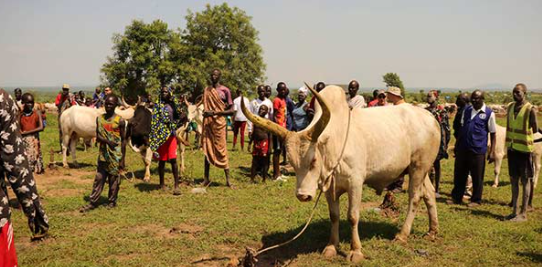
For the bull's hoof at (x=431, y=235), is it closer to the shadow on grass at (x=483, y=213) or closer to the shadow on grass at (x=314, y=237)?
the shadow on grass at (x=314, y=237)

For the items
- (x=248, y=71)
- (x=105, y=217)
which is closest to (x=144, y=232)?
(x=105, y=217)

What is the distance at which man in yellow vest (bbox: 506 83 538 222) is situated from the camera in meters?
6.75

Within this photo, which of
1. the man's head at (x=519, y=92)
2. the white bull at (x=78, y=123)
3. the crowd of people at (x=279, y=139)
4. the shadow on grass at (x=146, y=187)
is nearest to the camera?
the man's head at (x=519, y=92)

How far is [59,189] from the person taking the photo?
888cm

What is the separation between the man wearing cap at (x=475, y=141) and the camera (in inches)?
303

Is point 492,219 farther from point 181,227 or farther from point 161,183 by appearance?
point 161,183

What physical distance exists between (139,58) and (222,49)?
884 cm

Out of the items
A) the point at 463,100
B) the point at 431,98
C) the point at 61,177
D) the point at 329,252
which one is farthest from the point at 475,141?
the point at 61,177

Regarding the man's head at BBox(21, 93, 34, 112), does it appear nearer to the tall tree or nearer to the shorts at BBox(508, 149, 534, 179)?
the shorts at BBox(508, 149, 534, 179)

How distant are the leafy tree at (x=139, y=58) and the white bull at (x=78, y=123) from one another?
32428mm

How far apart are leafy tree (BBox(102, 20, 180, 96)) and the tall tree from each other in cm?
187

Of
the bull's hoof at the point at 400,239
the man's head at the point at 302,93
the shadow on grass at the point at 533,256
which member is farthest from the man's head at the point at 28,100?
the shadow on grass at the point at 533,256

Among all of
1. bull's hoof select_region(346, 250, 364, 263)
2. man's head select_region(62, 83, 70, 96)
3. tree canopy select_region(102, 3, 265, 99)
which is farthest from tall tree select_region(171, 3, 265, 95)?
bull's hoof select_region(346, 250, 364, 263)

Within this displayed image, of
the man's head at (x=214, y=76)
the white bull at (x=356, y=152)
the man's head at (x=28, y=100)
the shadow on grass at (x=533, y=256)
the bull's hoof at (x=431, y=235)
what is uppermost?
the man's head at (x=214, y=76)
